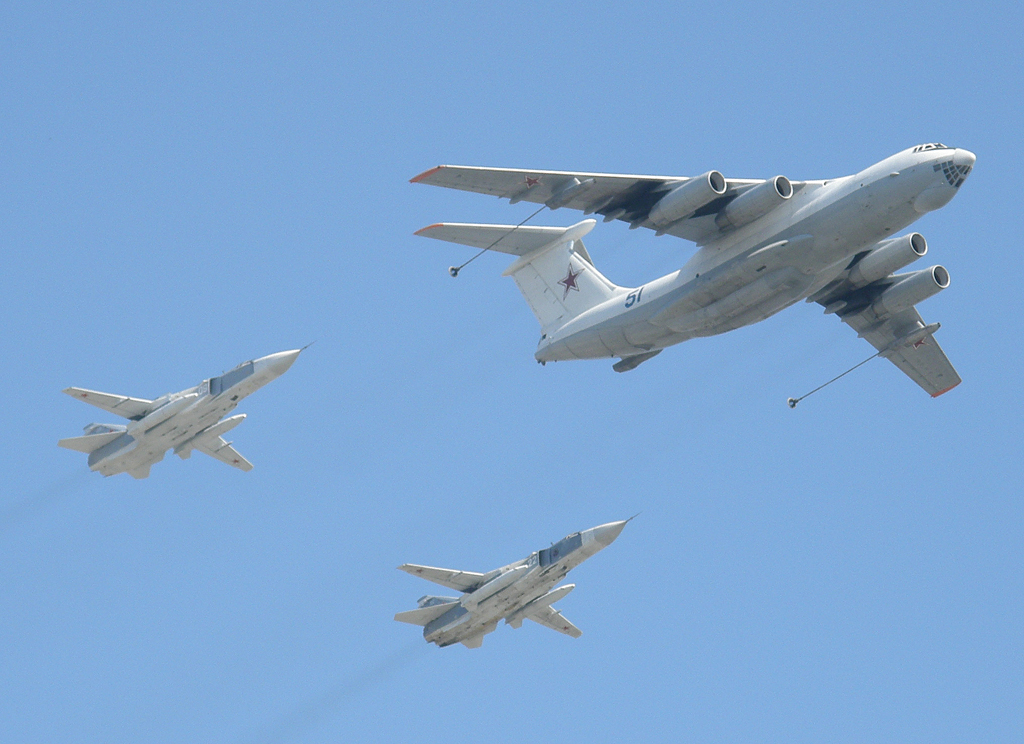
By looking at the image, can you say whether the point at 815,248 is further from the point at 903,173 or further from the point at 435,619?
the point at 435,619

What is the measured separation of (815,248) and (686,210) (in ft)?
7.42

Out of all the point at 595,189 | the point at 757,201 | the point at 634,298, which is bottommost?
the point at 634,298

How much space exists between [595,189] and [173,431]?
10.9 meters

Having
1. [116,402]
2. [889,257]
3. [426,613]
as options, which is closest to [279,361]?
[116,402]

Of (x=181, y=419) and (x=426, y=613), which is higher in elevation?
(x=181, y=419)

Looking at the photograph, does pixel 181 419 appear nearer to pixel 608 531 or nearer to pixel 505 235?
pixel 505 235

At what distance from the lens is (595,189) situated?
2498 cm

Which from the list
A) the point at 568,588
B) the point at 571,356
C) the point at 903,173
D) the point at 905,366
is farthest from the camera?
the point at 568,588

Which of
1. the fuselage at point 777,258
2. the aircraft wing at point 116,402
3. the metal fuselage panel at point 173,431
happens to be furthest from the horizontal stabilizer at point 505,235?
the aircraft wing at point 116,402

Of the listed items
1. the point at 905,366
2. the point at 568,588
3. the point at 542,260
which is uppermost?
the point at 542,260

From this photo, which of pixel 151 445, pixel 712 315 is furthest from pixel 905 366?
pixel 151 445

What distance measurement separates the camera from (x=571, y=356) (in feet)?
89.8

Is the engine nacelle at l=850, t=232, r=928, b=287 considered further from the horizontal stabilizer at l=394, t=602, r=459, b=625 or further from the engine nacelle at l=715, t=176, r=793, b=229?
the horizontal stabilizer at l=394, t=602, r=459, b=625

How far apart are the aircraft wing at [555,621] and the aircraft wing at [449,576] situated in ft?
9.64
